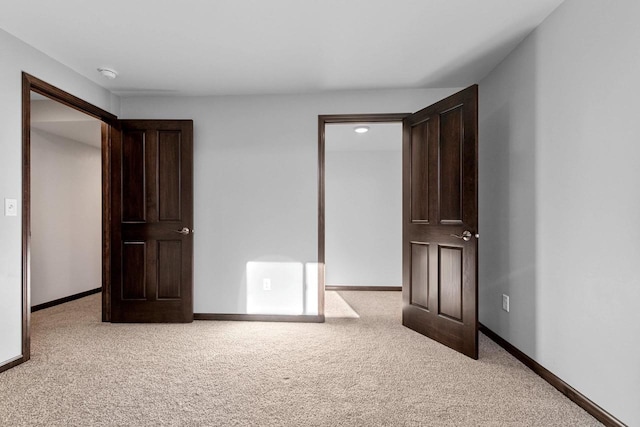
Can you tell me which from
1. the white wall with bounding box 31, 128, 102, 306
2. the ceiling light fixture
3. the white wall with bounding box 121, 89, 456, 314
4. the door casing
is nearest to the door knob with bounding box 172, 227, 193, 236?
the white wall with bounding box 121, 89, 456, 314

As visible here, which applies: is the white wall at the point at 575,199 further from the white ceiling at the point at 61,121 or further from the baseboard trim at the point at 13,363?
the white ceiling at the point at 61,121

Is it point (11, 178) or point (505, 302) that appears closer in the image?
point (11, 178)

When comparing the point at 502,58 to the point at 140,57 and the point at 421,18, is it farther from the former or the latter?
the point at 140,57

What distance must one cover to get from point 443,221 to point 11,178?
10.6 ft

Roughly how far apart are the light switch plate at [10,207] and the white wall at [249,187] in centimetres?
145

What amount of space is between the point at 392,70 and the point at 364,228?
2807mm

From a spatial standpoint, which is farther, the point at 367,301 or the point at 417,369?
the point at 367,301

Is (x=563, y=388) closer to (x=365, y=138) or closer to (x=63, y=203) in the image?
(x=365, y=138)

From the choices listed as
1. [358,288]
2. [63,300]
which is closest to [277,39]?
[358,288]

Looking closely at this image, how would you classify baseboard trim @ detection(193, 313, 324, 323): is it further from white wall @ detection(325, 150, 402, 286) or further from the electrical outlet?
white wall @ detection(325, 150, 402, 286)

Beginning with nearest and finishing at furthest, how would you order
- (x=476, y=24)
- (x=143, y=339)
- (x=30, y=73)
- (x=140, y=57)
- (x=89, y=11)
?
(x=89, y=11)
(x=476, y=24)
(x=30, y=73)
(x=140, y=57)
(x=143, y=339)

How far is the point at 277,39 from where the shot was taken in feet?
8.34

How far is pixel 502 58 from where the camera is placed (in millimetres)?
2889

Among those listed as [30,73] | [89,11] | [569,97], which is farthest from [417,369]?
[30,73]
